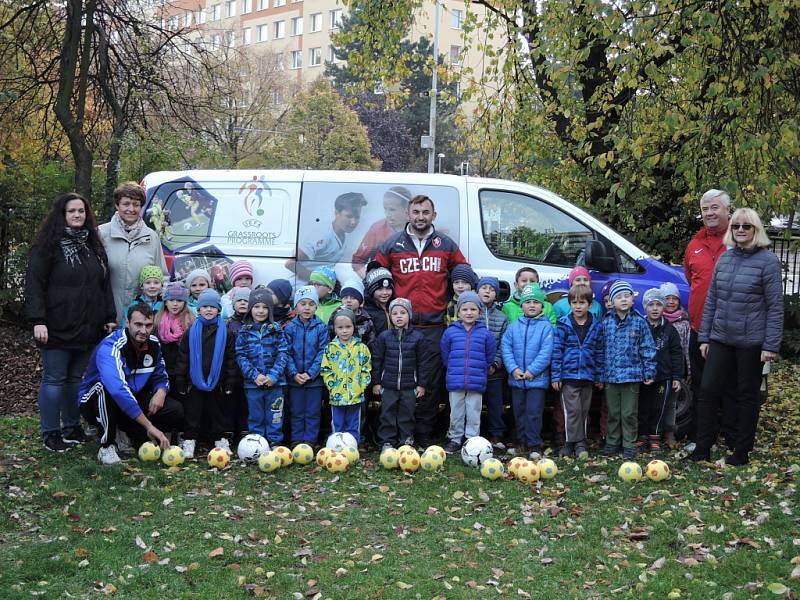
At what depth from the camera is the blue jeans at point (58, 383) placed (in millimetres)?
6922

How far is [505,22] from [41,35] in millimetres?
6683

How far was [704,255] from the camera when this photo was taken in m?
7.27

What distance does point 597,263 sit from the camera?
7422 millimetres

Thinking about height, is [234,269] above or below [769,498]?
above

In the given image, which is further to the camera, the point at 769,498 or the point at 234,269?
the point at 234,269

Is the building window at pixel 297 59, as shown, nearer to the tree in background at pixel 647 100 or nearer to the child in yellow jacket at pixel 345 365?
the tree in background at pixel 647 100

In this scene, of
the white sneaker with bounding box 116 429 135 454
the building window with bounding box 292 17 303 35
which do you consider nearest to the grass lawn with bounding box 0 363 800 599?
the white sneaker with bounding box 116 429 135 454

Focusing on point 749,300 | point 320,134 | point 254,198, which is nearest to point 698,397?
point 749,300

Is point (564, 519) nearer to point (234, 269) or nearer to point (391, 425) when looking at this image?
point (391, 425)

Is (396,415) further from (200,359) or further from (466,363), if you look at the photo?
(200,359)

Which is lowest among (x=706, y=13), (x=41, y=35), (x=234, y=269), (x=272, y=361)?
(x=272, y=361)

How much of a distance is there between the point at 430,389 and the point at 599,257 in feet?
6.13

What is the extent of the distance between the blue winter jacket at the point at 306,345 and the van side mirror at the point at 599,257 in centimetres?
238

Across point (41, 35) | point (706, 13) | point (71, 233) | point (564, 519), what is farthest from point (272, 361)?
point (41, 35)
